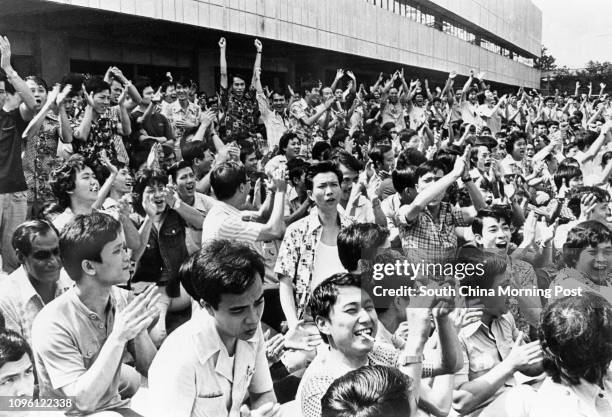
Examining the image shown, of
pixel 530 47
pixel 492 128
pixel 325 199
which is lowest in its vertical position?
pixel 325 199

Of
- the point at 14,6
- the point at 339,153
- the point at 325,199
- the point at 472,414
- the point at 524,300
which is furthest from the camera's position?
the point at 14,6

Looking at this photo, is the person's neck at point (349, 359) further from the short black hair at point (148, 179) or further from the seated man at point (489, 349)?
the short black hair at point (148, 179)

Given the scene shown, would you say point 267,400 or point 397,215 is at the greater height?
point 397,215

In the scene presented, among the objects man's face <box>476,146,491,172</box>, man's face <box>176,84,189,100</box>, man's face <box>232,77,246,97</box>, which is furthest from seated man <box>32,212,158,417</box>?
man's face <box>176,84,189,100</box>

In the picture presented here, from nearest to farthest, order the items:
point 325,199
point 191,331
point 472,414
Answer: point 191,331, point 472,414, point 325,199

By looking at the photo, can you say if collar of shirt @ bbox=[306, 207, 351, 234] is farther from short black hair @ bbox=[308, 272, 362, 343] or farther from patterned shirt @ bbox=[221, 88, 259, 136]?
patterned shirt @ bbox=[221, 88, 259, 136]

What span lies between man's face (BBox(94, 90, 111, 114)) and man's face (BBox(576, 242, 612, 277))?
3.39 m

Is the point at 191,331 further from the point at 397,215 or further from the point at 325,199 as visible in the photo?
the point at 397,215

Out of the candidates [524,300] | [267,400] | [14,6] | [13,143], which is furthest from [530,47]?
[14,6]

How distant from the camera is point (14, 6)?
22.5 feet

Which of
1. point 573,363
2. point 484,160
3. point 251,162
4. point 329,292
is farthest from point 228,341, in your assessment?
point 484,160

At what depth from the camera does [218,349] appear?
192cm

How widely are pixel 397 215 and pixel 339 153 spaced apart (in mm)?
791

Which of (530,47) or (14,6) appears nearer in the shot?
(530,47)
